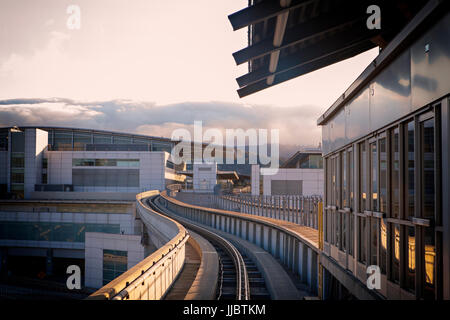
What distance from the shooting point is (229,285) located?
11859mm

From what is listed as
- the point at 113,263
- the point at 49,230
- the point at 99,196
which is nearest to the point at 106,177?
the point at 99,196

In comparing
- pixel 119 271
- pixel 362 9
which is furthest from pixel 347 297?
pixel 119 271

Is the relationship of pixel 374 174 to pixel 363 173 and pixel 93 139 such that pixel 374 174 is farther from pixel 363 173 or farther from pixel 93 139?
pixel 93 139

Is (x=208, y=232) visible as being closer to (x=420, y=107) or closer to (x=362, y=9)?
(x=362, y=9)

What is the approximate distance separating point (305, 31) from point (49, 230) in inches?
2037

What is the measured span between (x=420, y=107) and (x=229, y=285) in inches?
364

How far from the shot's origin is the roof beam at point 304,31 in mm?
6074

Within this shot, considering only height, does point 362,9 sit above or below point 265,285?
above

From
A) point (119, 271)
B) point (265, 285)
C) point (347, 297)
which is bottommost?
point (119, 271)

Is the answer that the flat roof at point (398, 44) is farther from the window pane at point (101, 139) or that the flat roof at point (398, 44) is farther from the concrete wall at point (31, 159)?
the window pane at point (101, 139)

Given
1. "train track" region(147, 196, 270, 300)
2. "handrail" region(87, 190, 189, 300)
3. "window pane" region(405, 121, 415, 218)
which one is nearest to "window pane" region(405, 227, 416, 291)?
"window pane" region(405, 121, 415, 218)

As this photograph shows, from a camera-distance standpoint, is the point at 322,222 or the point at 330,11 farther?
the point at 322,222

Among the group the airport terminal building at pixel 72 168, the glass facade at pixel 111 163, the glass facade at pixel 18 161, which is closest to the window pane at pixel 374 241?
the airport terminal building at pixel 72 168

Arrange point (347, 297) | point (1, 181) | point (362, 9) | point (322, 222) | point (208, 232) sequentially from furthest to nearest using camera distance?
point (1, 181) → point (208, 232) → point (322, 222) → point (347, 297) → point (362, 9)
